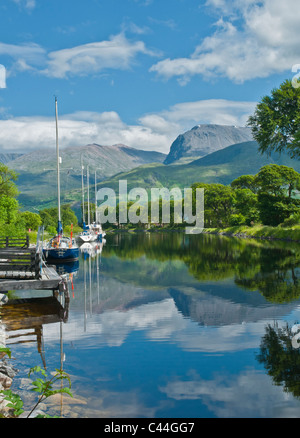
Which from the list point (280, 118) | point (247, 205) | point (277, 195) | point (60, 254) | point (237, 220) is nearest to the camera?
point (280, 118)

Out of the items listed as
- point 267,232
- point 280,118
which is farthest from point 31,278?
point 267,232

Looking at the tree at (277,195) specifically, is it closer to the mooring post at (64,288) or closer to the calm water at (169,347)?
the calm water at (169,347)

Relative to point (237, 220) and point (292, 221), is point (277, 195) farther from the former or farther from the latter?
point (237, 220)

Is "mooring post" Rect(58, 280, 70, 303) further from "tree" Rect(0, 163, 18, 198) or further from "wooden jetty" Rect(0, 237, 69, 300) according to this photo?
"tree" Rect(0, 163, 18, 198)

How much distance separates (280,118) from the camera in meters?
31.7

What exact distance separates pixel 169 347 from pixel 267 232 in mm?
71257

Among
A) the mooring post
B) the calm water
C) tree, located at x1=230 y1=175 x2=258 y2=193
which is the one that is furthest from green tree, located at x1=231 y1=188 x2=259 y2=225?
the mooring post

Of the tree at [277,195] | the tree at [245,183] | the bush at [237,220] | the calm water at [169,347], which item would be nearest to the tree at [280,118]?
the calm water at [169,347]

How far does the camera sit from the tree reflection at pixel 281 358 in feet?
34.6

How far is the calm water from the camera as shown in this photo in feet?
31.5

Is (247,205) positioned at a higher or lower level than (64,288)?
higher

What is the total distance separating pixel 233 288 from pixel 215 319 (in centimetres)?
756
